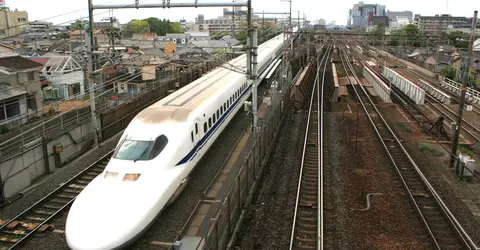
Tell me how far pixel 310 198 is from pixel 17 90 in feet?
68.9

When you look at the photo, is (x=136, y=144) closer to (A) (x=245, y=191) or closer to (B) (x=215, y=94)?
(A) (x=245, y=191)

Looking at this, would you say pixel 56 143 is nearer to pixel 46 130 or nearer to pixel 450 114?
pixel 46 130

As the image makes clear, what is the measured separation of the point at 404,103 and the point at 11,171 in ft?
82.3

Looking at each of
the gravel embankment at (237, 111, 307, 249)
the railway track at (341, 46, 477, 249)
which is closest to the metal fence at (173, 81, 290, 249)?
the gravel embankment at (237, 111, 307, 249)

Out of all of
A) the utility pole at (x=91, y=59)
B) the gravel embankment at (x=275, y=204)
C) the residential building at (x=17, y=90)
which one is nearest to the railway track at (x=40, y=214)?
the utility pole at (x=91, y=59)

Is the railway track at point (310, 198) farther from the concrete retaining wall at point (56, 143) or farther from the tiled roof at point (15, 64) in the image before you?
the tiled roof at point (15, 64)

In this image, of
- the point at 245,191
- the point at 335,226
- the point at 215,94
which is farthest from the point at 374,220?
the point at 215,94

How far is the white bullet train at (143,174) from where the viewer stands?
8.78m

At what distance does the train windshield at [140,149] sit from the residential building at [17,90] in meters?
15.2

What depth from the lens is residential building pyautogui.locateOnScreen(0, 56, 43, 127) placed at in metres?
23.9

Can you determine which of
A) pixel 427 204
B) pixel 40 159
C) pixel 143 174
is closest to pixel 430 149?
pixel 427 204

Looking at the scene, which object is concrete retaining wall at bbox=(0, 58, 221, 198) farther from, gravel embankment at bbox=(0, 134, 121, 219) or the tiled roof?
the tiled roof

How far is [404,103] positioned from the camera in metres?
28.9

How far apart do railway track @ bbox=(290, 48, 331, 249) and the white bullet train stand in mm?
3515
